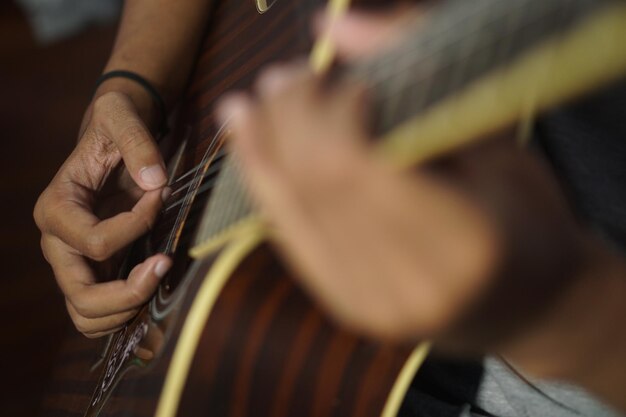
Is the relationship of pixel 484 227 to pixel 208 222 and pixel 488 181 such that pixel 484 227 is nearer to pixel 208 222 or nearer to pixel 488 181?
pixel 488 181

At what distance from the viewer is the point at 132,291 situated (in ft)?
2.11

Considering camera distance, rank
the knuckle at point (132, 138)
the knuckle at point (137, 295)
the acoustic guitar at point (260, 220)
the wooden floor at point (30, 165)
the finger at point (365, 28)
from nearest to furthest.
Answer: the acoustic guitar at point (260, 220) < the finger at point (365, 28) < the knuckle at point (137, 295) < the knuckle at point (132, 138) < the wooden floor at point (30, 165)

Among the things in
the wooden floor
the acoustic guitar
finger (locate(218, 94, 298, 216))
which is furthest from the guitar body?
the wooden floor

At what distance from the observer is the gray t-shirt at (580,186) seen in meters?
0.56

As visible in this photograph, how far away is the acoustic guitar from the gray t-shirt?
88mm

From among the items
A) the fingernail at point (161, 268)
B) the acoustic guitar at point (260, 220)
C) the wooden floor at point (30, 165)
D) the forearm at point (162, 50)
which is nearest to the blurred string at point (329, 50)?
the acoustic guitar at point (260, 220)

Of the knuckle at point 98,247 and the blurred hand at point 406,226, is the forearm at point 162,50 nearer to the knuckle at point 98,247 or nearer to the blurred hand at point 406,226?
the knuckle at point 98,247

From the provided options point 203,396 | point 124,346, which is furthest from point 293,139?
point 124,346

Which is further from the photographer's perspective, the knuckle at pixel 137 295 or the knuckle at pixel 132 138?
the knuckle at pixel 132 138

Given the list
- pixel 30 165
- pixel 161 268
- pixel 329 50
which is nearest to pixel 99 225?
pixel 161 268

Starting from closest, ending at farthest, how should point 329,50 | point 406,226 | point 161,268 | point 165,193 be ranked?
point 406,226 < point 329,50 < point 161,268 < point 165,193

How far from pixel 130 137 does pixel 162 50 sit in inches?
6.4

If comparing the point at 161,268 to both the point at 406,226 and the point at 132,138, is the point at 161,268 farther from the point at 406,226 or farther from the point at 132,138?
the point at 406,226

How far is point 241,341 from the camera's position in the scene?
55cm
